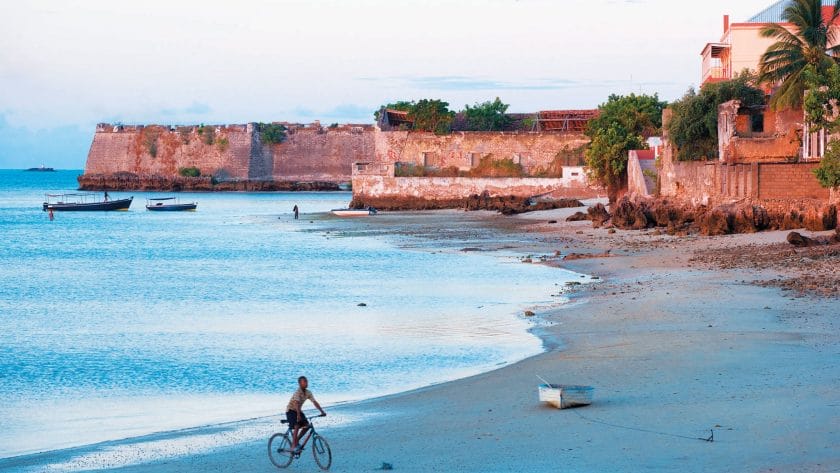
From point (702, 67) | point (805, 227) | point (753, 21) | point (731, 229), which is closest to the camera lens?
point (805, 227)

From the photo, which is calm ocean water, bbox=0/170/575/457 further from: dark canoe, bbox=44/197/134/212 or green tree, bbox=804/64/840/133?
dark canoe, bbox=44/197/134/212

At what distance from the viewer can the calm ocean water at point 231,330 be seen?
37.8 ft

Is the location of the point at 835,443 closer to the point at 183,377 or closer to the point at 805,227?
the point at 183,377

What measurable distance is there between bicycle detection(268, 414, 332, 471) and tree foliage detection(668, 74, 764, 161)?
29703 millimetres

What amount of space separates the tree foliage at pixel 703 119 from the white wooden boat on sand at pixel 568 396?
91.8ft

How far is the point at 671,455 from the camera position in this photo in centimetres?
770

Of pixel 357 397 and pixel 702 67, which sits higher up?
pixel 702 67

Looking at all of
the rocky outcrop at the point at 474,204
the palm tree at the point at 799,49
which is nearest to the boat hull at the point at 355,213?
the rocky outcrop at the point at 474,204

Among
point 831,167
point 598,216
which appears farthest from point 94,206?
point 831,167

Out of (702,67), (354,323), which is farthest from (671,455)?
(702,67)

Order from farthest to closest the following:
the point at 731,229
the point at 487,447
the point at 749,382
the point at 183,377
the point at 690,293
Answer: the point at 731,229, the point at 690,293, the point at 183,377, the point at 749,382, the point at 487,447

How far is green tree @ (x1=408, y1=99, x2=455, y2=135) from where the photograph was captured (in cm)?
6675

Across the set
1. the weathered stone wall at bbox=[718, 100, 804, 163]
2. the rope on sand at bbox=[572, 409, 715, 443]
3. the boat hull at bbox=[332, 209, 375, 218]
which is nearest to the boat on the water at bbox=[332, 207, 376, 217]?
the boat hull at bbox=[332, 209, 375, 218]

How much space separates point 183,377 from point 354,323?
15.7 ft
